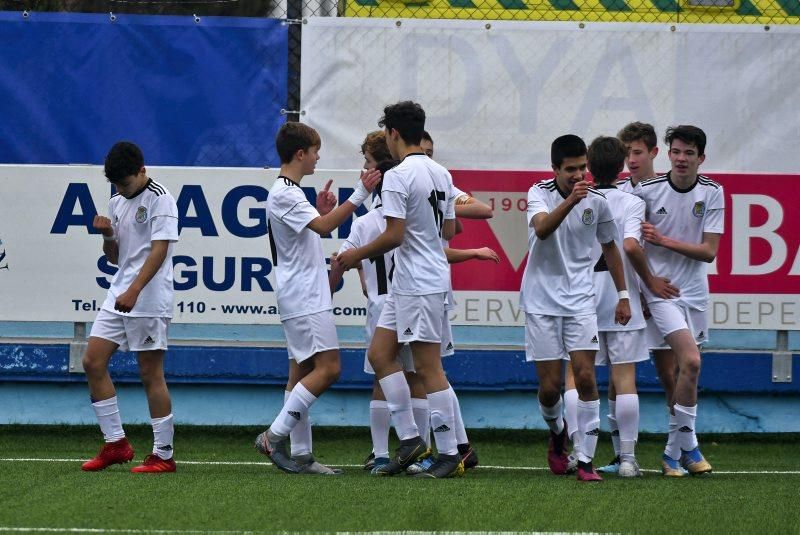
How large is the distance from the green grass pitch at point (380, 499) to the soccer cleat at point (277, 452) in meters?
0.09

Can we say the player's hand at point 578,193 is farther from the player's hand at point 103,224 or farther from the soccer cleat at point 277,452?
the player's hand at point 103,224

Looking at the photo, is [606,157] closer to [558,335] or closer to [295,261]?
[558,335]

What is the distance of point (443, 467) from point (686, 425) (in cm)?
137

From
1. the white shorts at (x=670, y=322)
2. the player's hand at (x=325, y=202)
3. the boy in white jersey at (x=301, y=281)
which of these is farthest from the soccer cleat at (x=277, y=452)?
the white shorts at (x=670, y=322)

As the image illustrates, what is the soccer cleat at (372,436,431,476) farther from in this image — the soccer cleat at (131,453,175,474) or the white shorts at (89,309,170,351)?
the white shorts at (89,309,170,351)

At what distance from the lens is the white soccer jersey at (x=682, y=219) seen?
24.6 feet

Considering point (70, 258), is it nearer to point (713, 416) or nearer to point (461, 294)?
point (461, 294)

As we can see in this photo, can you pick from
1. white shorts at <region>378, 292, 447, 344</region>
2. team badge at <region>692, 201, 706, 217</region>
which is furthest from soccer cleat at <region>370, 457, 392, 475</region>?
team badge at <region>692, 201, 706, 217</region>

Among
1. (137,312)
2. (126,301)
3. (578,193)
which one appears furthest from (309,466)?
(578,193)

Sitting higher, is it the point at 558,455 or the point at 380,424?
Result: the point at 380,424

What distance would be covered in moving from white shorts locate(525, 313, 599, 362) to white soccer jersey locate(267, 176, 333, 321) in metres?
1.06

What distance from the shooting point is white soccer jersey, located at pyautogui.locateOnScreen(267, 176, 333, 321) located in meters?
7.07

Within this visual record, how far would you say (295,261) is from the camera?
716cm

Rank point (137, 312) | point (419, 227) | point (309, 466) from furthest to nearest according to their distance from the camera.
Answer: point (309, 466), point (137, 312), point (419, 227)
